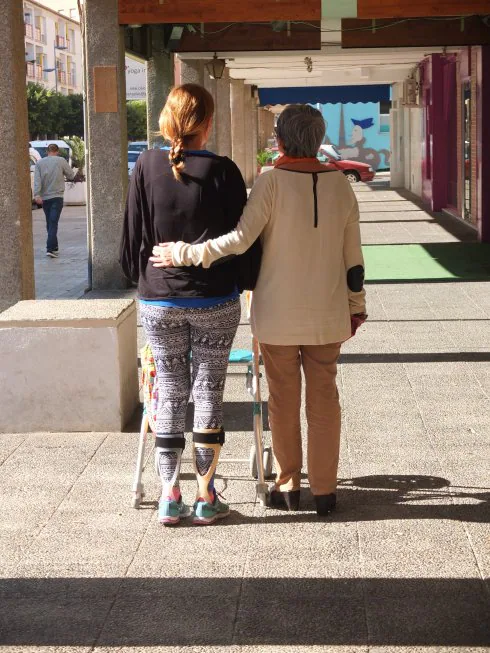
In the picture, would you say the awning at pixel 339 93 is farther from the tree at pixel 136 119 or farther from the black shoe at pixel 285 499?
the tree at pixel 136 119

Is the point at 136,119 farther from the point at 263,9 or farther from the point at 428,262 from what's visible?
the point at 263,9

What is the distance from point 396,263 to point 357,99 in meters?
19.5

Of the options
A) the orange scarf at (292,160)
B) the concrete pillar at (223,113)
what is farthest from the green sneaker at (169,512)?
the concrete pillar at (223,113)

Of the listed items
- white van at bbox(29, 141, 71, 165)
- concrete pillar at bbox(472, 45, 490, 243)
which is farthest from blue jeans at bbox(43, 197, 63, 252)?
white van at bbox(29, 141, 71, 165)

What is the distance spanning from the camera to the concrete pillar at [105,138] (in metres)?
12.8

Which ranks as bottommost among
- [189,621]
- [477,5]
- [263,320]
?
[189,621]

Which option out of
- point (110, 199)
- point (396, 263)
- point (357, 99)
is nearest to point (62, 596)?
point (110, 199)

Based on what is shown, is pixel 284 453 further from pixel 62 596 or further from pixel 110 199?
pixel 110 199

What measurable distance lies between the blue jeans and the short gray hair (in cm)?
1318

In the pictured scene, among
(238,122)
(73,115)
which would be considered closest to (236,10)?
(238,122)

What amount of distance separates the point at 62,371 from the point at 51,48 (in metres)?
114

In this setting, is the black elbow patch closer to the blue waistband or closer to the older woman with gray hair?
the older woman with gray hair

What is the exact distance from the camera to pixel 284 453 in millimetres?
5234

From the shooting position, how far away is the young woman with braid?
15.9ft
